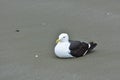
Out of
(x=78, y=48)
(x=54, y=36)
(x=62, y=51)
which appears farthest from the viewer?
(x=54, y=36)

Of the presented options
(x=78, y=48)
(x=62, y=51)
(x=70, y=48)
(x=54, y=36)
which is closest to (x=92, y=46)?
(x=78, y=48)

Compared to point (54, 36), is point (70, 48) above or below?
Result: below

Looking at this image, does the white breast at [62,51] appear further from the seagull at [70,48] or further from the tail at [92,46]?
the tail at [92,46]

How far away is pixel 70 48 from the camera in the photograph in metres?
6.82

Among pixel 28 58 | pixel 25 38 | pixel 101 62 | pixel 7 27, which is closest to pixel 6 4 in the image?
pixel 7 27

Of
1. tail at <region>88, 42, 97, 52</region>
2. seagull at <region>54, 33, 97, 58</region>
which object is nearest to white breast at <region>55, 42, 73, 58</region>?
seagull at <region>54, 33, 97, 58</region>

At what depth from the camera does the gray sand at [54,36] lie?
6216 mm

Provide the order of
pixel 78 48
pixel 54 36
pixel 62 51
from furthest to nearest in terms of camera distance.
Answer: pixel 54 36, pixel 78 48, pixel 62 51

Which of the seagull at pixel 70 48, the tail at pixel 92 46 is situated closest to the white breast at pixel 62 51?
the seagull at pixel 70 48

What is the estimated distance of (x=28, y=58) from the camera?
6.87 metres

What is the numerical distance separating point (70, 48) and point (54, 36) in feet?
4.07

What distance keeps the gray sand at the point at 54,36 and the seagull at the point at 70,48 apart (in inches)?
3.8

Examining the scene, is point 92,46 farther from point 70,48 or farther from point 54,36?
point 54,36

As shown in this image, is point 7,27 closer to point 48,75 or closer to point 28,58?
point 28,58
